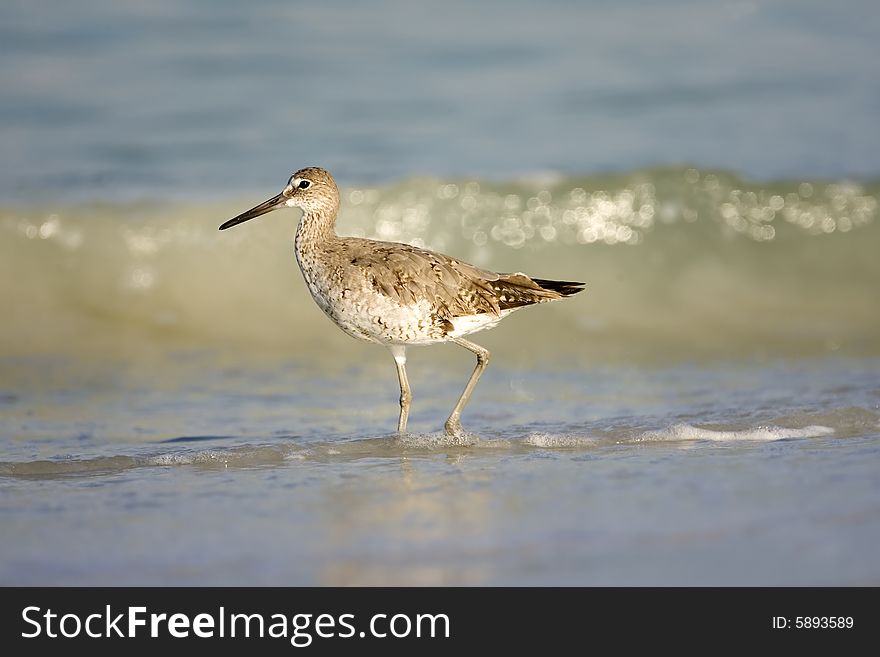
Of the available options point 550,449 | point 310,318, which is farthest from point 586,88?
point 550,449

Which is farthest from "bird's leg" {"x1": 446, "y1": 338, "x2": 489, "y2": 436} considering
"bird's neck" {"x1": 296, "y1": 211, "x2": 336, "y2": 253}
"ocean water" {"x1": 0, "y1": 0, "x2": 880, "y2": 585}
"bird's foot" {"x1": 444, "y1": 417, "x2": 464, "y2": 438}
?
"bird's neck" {"x1": 296, "y1": 211, "x2": 336, "y2": 253}

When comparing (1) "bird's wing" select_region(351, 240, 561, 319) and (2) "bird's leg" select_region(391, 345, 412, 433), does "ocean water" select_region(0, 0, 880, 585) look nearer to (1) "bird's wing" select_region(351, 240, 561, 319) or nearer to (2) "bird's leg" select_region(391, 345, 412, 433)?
(2) "bird's leg" select_region(391, 345, 412, 433)

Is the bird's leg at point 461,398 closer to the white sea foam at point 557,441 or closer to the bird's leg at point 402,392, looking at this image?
the bird's leg at point 402,392

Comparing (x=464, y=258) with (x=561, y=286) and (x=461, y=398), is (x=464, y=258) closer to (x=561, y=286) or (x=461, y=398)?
(x=561, y=286)

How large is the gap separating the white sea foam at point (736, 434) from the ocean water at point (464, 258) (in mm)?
34

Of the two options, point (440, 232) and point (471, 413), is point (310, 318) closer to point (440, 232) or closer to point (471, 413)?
point (440, 232)

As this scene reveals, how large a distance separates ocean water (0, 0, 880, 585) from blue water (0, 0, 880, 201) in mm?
59

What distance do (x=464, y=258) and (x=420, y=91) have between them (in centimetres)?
501

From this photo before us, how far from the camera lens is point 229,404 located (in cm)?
829

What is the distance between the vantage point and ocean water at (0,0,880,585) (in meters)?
5.28

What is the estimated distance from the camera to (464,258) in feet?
38.6

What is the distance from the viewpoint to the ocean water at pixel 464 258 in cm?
528

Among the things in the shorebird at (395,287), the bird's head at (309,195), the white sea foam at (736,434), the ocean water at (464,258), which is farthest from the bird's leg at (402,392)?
the white sea foam at (736,434)

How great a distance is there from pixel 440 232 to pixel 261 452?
5.59 m
